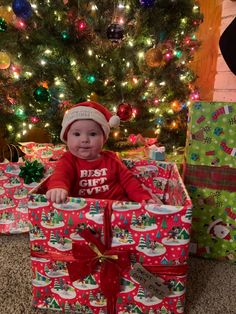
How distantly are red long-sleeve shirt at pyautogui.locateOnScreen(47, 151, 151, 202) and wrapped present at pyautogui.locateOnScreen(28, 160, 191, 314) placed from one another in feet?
0.67

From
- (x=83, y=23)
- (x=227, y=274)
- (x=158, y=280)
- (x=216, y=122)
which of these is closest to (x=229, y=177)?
(x=216, y=122)

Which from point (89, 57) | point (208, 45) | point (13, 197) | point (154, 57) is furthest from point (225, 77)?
point (13, 197)

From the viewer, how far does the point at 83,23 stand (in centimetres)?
129

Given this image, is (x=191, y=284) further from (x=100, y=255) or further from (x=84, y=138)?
(x=84, y=138)

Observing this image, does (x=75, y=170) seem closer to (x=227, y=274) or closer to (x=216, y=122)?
(x=216, y=122)

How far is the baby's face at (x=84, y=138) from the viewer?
90cm

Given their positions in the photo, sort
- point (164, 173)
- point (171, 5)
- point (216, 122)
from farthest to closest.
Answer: point (171, 5)
point (164, 173)
point (216, 122)

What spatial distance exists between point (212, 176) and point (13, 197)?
0.74 meters

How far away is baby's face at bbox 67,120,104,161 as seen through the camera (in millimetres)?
905

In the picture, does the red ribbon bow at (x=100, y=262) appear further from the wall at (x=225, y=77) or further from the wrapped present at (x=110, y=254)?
the wall at (x=225, y=77)

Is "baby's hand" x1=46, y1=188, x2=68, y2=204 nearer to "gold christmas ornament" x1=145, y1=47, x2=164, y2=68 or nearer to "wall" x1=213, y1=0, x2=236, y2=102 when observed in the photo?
"gold christmas ornament" x1=145, y1=47, x2=164, y2=68

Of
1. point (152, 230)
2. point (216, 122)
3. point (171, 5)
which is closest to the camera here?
point (152, 230)

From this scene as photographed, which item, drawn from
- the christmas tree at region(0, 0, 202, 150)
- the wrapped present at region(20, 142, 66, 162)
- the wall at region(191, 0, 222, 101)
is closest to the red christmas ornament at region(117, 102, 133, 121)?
the christmas tree at region(0, 0, 202, 150)

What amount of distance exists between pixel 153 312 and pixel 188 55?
1.35 metres
